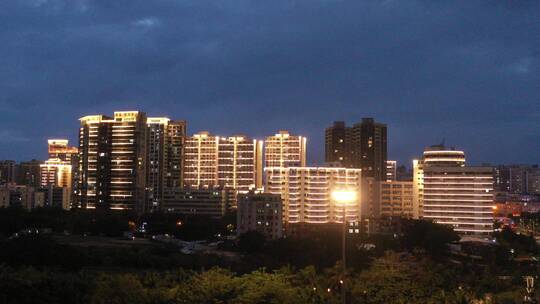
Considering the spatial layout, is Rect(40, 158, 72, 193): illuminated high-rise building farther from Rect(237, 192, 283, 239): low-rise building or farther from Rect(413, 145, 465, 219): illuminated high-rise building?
Rect(413, 145, 465, 219): illuminated high-rise building

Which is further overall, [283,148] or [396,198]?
[283,148]

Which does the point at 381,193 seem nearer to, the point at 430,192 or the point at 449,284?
the point at 430,192

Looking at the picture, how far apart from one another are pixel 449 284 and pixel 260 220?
2039cm

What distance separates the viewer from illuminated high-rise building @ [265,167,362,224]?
35812 millimetres

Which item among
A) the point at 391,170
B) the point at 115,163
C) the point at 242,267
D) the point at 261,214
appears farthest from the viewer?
the point at 391,170

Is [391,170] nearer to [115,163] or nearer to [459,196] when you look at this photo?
[459,196]

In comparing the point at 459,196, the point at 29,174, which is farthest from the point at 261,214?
the point at 29,174

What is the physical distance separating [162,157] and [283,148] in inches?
389

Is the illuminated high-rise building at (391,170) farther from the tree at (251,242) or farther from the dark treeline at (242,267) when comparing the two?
the tree at (251,242)

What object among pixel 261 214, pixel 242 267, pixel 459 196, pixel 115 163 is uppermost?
pixel 115 163

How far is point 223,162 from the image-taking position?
156 ft

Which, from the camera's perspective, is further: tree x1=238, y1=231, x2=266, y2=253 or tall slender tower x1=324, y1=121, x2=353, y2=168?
→ tall slender tower x1=324, y1=121, x2=353, y2=168

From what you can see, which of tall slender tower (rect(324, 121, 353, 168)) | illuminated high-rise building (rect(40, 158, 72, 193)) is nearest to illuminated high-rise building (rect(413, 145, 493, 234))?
tall slender tower (rect(324, 121, 353, 168))

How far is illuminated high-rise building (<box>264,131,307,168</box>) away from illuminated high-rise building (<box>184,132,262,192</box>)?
1134mm
